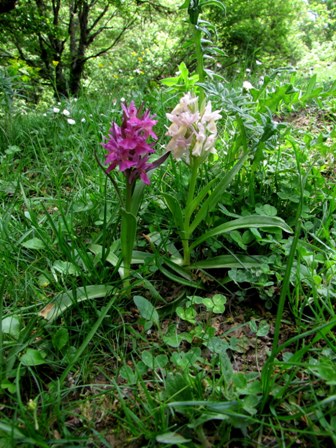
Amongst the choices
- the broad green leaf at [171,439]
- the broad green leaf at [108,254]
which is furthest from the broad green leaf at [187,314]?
the broad green leaf at [171,439]

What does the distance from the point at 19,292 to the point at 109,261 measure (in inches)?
13.3

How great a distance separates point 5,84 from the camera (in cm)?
273

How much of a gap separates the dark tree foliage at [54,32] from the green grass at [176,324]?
4826 mm

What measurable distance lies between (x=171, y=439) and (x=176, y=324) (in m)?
0.41

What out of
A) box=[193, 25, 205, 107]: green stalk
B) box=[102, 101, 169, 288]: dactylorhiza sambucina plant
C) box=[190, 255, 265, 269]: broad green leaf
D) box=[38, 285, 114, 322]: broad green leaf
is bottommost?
box=[38, 285, 114, 322]: broad green leaf

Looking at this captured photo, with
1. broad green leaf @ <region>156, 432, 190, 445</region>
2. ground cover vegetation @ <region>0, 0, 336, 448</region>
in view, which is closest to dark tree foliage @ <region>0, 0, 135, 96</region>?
ground cover vegetation @ <region>0, 0, 336, 448</region>

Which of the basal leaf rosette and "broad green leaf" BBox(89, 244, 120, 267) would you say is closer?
the basal leaf rosette

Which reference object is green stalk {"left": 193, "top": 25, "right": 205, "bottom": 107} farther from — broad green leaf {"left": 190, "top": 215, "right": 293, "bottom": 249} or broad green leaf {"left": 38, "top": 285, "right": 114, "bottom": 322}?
broad green leaf {"left": 38, "top": 285, "right": 114, "bottom": 322}

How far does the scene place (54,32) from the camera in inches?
241

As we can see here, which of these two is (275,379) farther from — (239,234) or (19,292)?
(19,292)

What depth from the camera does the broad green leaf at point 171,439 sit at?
2.63 feet

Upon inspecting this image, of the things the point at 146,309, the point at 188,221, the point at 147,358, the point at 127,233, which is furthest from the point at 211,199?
the point at 147,358

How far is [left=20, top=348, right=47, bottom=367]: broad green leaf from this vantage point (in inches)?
39.2

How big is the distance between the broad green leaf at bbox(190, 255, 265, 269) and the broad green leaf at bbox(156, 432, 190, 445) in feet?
2.05
